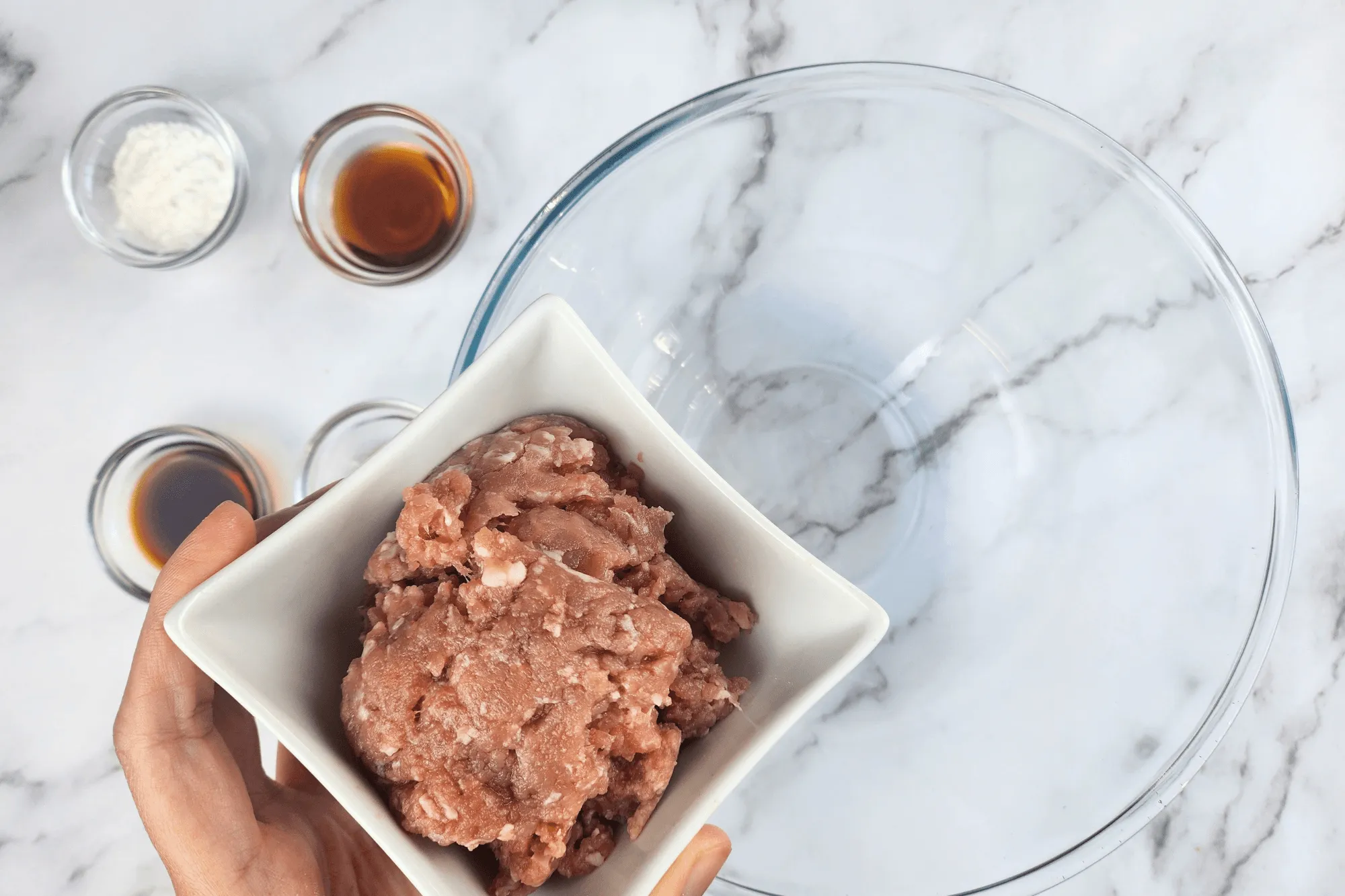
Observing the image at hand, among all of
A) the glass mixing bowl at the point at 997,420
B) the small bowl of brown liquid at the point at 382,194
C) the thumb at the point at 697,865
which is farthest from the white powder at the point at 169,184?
the thumb at the point at 697,865

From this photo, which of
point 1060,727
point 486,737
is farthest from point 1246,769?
point 486,737

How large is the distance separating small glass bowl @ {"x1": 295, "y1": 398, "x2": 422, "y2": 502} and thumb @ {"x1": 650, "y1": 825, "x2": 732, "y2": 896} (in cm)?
87

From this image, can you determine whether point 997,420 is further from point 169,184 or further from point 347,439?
point 169,184

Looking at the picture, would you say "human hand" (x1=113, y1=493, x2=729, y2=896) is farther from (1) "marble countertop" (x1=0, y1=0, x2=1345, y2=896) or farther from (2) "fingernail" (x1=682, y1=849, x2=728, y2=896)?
(1) "marble countertop" (x1=0, y1=0, x2=1345, y2=896)

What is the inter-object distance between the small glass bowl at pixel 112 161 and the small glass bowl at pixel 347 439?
0.39 m

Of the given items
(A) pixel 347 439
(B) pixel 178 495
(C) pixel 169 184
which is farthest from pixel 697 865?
(C) pixel 169 184

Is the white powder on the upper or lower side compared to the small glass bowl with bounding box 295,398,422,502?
upper

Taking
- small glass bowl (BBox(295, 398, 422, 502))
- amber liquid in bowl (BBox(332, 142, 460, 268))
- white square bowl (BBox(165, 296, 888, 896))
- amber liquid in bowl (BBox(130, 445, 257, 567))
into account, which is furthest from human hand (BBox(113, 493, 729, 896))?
amber liquid in bowl (BBox(332, 142, 460, 268))

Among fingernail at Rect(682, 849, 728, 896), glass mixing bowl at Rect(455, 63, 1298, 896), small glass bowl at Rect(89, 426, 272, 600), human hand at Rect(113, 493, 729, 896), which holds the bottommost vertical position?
small glass bowl at Rect(89, 426, 272, 600)

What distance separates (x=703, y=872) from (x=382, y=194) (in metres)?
1.33

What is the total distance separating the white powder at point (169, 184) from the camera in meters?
1.71

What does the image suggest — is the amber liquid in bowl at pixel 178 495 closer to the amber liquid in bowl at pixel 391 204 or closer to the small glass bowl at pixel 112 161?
the small glass bowl at pixel 112 161

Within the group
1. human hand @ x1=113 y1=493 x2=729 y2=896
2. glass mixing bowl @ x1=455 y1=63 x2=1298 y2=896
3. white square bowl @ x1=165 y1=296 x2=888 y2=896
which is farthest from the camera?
glass mixing bowl @ x1=455 y1=63 x2=1298 y2=896

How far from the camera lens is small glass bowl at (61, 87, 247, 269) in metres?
1.66
